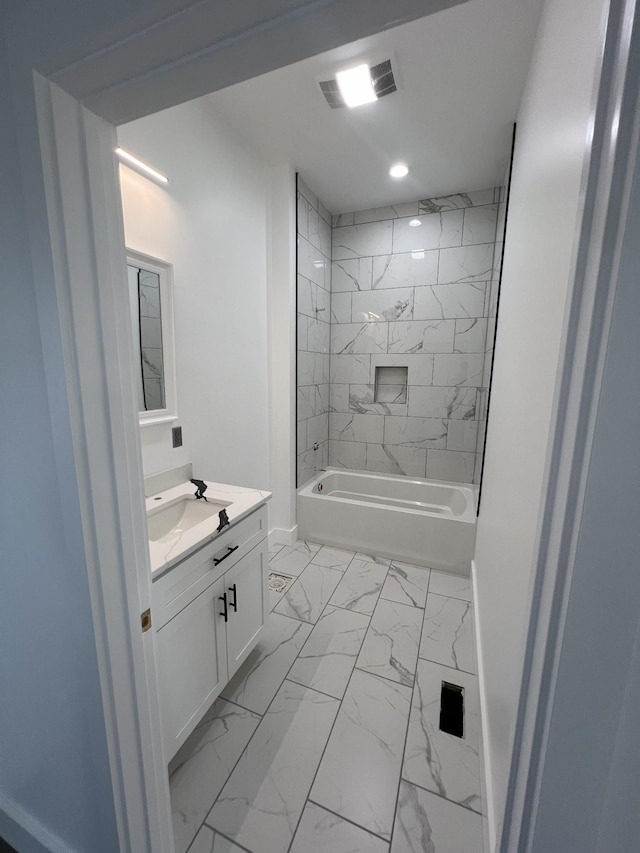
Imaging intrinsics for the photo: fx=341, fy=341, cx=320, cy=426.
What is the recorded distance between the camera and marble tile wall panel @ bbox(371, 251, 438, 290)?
3.23 m

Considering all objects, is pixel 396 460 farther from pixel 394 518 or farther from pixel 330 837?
pixel 330 837

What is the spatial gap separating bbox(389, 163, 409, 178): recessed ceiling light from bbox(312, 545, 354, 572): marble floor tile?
3.12m

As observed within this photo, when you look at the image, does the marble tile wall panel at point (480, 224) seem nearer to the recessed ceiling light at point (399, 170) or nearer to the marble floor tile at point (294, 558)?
the recessed ceiling light at point (399, 170)

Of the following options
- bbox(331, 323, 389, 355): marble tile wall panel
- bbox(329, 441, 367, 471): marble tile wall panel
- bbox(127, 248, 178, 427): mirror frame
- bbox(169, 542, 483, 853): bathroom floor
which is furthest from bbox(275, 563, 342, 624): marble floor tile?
bbox(331, 323, 389, 355): marble tile wall panel

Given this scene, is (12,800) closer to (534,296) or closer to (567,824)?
(567,824)

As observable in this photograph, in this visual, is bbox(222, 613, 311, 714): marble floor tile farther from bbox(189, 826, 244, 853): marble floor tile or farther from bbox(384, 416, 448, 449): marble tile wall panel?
bbox(384, 416, 448, 449): marble tile wall panel

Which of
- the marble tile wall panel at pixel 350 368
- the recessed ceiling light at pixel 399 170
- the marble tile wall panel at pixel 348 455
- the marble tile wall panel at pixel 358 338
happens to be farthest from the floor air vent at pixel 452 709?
the recessed ceiling light at pixel 399 170

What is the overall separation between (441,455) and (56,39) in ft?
11.3

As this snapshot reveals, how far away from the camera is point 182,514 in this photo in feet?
5.80

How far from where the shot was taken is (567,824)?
53cm

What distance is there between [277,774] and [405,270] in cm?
363

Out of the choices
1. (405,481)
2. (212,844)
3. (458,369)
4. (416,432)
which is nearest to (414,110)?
(458,369)

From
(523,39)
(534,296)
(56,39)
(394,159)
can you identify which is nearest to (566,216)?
(534,296)

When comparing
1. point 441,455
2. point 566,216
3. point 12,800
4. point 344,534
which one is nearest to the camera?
point 566,216
